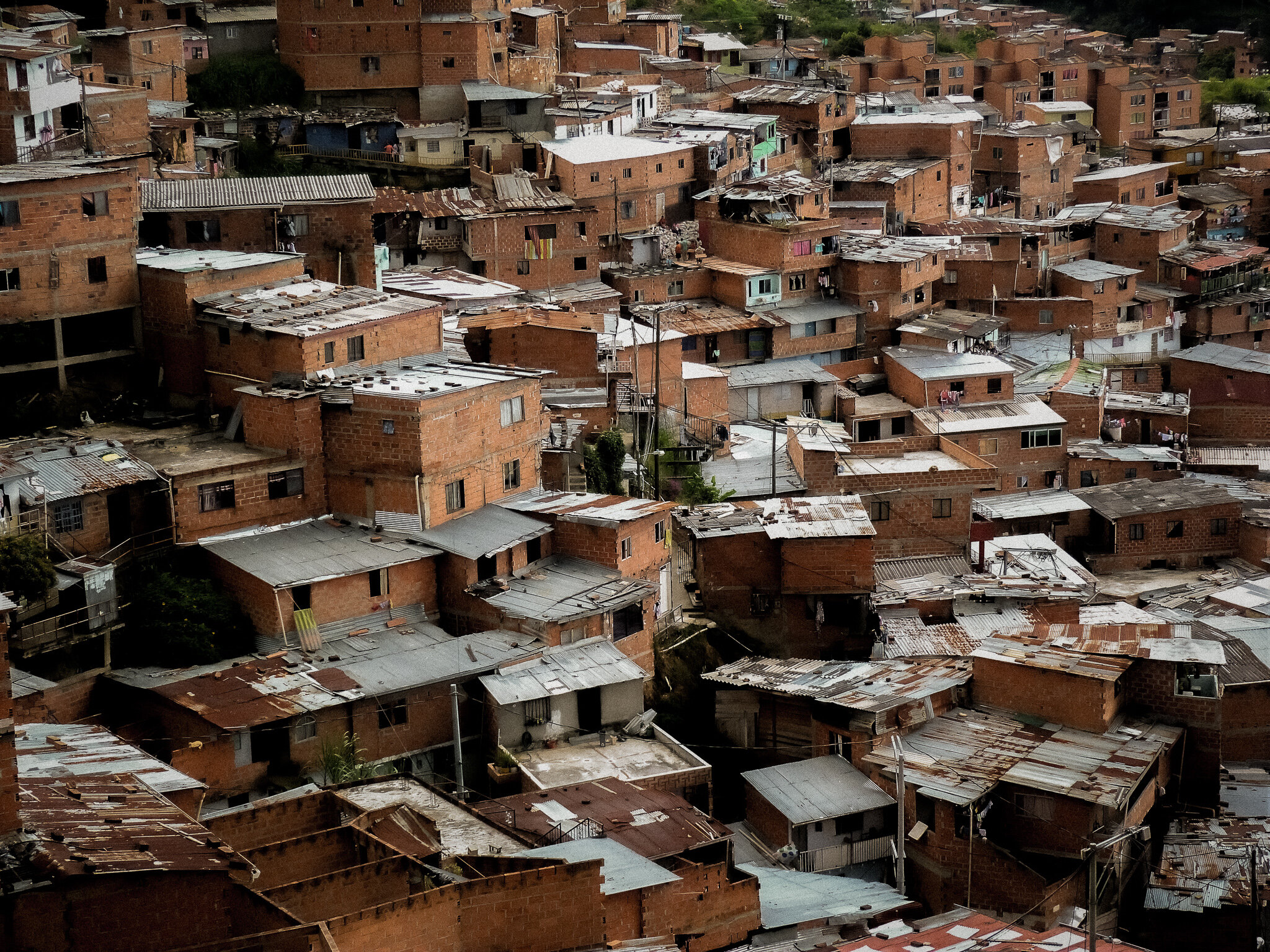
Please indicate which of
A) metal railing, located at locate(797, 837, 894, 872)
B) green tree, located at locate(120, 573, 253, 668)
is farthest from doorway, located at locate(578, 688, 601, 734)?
green tree, located at locate(120, 573, 253, 668)

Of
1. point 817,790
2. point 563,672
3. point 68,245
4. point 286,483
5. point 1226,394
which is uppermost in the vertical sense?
point 68,245

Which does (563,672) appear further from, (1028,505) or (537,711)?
(1028,505)

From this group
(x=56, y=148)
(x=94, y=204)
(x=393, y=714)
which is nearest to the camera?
(x=393, y=714)

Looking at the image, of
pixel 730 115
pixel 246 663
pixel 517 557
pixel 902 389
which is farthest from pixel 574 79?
pixel 246 663

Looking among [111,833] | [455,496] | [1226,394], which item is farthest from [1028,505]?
[111,833]

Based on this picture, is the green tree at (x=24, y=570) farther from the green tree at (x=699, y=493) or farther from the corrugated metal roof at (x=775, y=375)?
the corrugated metal roof at (x=775, y=375)

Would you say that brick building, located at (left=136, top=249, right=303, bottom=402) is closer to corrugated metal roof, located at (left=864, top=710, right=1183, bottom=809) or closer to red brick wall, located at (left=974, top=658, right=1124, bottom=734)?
corrugated metal roof, located at (left=864, top=710, right=1183, bottom=809)

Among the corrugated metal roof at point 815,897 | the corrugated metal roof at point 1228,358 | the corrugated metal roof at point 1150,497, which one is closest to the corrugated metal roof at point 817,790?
the corrugated metal roof at point 815,897
